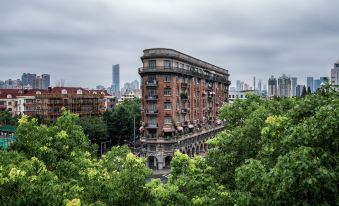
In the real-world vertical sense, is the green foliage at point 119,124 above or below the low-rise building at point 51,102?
below

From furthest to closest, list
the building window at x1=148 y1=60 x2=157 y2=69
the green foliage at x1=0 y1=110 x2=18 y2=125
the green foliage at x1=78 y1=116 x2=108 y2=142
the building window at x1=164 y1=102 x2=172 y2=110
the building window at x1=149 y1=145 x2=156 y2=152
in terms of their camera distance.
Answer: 1. the green foliage at x1=0 y1=110 x2=18 y2=125
2. the green foliage at x1=78 y1=116 x2=108 y2=142
3. the building window at x1=149 y1=145 x2=156 y2=152
4. the building window at x1=164 y1=102 x2=172 y2=110
5. the building window at x1=148 y1=60 x2=157 y2=69

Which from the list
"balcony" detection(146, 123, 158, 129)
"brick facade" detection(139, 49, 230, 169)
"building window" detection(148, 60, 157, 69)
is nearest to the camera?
"building window" detection(148, 60, 157, 69)

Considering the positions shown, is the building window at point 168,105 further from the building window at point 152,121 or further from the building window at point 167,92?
the building window at point 152,121

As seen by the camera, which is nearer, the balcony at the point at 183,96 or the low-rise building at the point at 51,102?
the balcony at the point at 183,96

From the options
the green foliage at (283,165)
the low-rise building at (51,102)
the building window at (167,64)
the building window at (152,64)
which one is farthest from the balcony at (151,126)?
the green foliage at (283,165)

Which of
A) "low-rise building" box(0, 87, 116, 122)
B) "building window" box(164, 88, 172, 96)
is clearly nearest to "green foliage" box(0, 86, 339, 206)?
"building window" box(164, 88, 172, 96)

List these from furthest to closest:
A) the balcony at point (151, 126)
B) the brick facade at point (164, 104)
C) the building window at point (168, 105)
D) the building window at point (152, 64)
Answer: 1. the building window at point (168, 105)
2. the balcony at point (151, 126)
3. the brick facade at point (164, 104)
4. the building window at point (152, 64)

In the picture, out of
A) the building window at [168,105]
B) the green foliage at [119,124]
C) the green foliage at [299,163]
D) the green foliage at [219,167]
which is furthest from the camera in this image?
the green foliage at [119,124]

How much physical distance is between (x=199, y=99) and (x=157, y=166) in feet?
73.1

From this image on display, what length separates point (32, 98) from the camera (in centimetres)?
10744

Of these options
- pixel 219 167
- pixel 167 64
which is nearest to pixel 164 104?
pixel 167 64

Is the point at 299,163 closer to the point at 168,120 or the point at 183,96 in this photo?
the point at 168,120

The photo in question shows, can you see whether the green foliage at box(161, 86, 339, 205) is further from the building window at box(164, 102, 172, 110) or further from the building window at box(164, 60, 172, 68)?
the building window at box(164, 60, 172, 68)

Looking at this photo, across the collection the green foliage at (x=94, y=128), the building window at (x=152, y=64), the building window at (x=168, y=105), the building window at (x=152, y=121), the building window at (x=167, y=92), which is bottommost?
the green foliage at (x=94, y=128)
